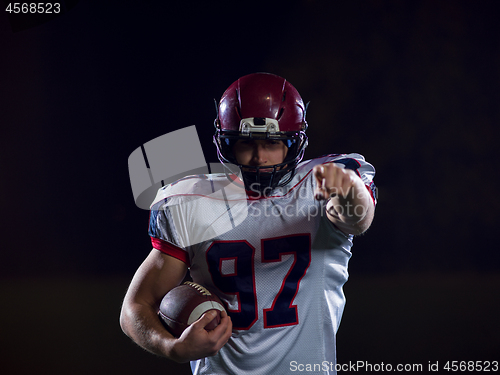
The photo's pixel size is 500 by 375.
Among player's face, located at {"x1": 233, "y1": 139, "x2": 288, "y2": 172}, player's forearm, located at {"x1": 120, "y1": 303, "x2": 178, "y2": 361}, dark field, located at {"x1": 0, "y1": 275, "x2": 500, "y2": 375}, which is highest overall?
player's face, located at {"x1": 233, "y1": 139, "x2": 288, "y2": 172}

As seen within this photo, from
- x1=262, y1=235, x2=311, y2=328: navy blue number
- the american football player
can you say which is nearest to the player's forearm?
the american football player

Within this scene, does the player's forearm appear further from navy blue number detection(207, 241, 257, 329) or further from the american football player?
navy blue number detection(207, 241, 257, 329)

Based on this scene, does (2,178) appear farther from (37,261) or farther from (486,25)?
(486,25)

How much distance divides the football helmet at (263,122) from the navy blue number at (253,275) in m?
0.18

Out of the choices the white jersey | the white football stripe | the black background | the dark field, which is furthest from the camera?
the black background

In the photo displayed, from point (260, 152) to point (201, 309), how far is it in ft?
1.56

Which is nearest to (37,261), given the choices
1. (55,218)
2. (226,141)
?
(55,218)

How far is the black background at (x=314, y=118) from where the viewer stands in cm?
282

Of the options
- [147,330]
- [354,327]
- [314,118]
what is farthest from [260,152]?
[354,327]

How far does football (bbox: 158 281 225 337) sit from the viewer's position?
1.09m

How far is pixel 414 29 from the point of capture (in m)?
2.82

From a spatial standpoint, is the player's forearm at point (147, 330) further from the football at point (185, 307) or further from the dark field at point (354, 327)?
the dark field at point (354, 327)

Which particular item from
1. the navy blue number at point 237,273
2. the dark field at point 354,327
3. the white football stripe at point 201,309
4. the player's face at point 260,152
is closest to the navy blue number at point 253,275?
the navy blue number at point 237,273

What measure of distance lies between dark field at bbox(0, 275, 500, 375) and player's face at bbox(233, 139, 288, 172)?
184 centimetres
